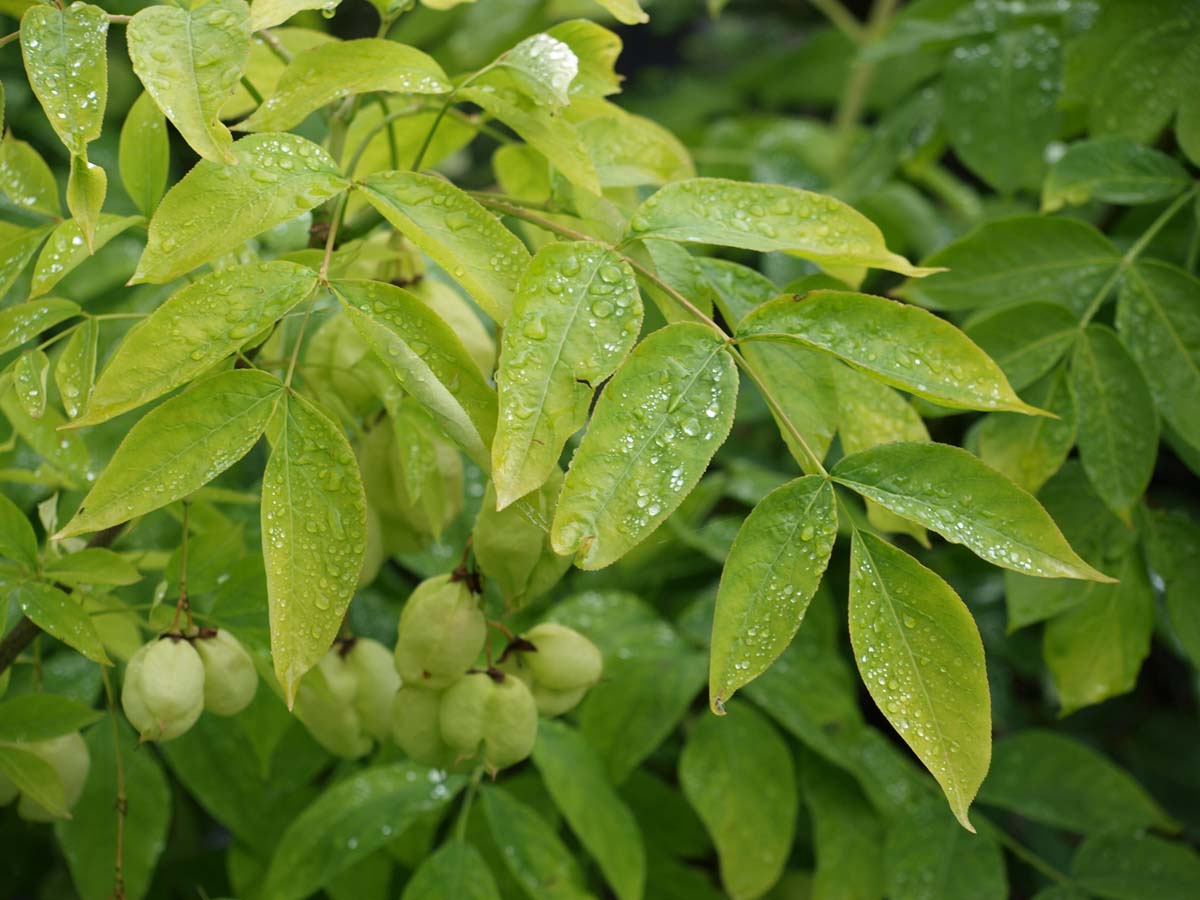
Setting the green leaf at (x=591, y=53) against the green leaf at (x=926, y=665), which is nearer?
the green leaf at (x=926, y=665)

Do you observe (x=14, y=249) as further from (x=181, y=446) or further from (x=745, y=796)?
(x=745, y=796)

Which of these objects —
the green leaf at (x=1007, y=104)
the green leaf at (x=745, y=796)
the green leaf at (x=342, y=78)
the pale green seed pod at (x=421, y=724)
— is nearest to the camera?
the green leaf at (x=342, y=78)

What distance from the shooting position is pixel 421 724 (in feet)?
2.43

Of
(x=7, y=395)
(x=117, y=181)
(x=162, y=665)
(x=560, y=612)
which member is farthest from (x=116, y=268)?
(x=162, y=665)

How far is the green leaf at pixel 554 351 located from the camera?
522 millimetres

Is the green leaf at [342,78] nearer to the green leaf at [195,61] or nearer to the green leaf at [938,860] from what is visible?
the green leaf at [195,61]

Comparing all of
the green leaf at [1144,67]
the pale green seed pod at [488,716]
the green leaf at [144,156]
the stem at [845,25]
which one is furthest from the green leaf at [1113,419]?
the stem at [845,25]

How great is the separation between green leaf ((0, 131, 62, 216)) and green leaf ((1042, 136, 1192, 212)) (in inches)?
30.5

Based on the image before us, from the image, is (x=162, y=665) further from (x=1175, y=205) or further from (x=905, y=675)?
(x=1175, y=205)

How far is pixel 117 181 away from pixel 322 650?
121 centimetres

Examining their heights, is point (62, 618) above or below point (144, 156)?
below

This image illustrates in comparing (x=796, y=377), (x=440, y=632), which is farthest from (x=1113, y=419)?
(x=440, y=632)

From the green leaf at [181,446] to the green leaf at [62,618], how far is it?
12cm

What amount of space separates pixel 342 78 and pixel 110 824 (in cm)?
65
